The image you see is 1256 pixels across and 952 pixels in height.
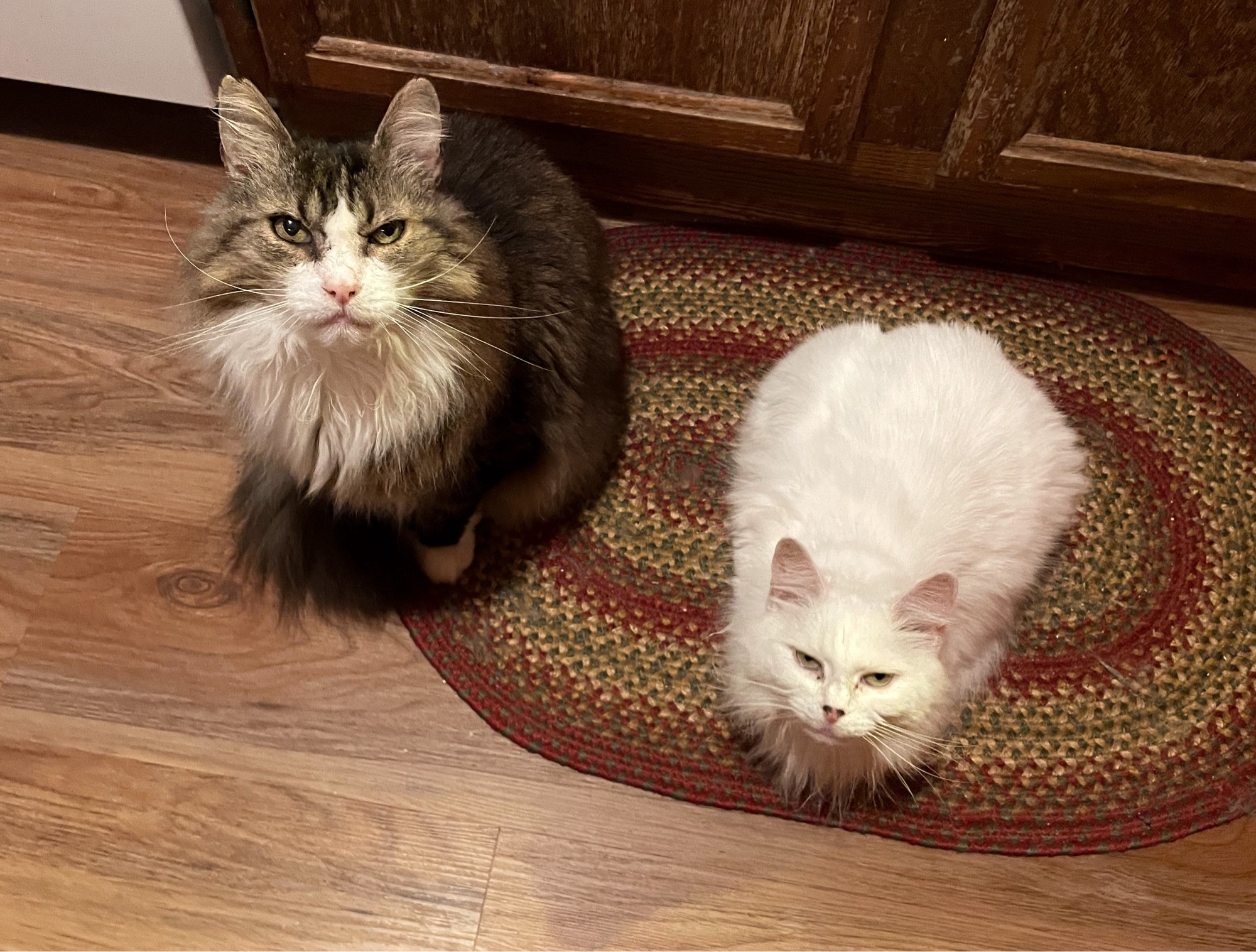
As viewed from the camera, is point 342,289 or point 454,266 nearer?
point 342,289

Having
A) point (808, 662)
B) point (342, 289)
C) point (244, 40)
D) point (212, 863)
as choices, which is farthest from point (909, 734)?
point (244, 40)

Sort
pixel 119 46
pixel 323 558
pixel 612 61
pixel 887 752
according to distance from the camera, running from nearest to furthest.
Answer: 1. pixel 887 752
2. pixel 323 558
3. pixel 612 61
4. pixel 119 46

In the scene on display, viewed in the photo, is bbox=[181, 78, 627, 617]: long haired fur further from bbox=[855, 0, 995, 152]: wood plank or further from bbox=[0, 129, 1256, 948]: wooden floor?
bbox=[855, 0, 995, 152]: wood plank

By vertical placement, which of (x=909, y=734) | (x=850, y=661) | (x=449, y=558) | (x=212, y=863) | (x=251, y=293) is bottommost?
(x=212, y=863)

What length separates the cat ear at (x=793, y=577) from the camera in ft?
3.30

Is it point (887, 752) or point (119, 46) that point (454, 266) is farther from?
point (119, 46)

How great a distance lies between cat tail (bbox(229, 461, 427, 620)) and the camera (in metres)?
1.33

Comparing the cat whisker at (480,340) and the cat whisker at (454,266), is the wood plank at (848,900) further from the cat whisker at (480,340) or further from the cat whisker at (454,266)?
the cat whisker at (454,266)

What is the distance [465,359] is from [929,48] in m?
0.86

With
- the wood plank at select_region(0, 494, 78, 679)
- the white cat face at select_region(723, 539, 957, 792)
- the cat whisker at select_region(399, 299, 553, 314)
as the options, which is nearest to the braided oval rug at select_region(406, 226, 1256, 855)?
the white cat face at select_region(723, 539, 957, 792)

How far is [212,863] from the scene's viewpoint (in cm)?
120

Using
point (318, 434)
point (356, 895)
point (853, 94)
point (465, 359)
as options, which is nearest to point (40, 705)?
point (356, 895)

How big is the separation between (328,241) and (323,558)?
0.57 meters

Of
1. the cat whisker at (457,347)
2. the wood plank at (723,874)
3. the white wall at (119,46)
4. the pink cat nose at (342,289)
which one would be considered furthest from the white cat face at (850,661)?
the white wall at (119,46)
